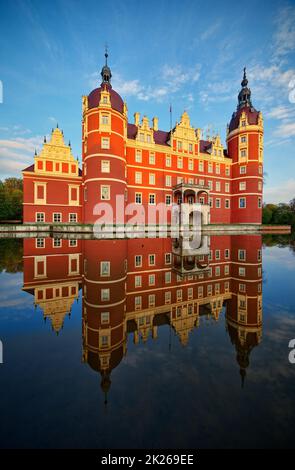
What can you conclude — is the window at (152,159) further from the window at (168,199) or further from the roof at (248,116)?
the roof at (248,116)

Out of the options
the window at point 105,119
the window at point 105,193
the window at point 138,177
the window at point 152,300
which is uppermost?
the window at point 105,119

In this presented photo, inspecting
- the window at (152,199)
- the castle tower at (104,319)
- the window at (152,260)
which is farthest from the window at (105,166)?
the castle tower at (104,319)

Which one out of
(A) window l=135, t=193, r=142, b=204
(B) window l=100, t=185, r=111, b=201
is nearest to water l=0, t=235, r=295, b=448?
(B) window l=100, t=185, r=111, b=201

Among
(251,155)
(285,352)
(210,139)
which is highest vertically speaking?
(210,139)

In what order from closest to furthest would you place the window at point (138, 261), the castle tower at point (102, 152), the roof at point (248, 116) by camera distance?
the window at point (138, 261)
the castle tower at point (102, 152)
the roof at point (248, 116)

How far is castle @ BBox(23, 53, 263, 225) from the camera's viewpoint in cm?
2723

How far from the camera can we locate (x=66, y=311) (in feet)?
16.0

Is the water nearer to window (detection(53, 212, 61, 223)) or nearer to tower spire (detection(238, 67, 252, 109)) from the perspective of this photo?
window (detection(53, 212, 61, 223))

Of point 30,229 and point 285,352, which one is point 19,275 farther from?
point 30,229

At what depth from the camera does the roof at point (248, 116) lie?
3659 cm

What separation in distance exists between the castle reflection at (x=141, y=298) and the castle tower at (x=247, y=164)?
3040 centimetres
